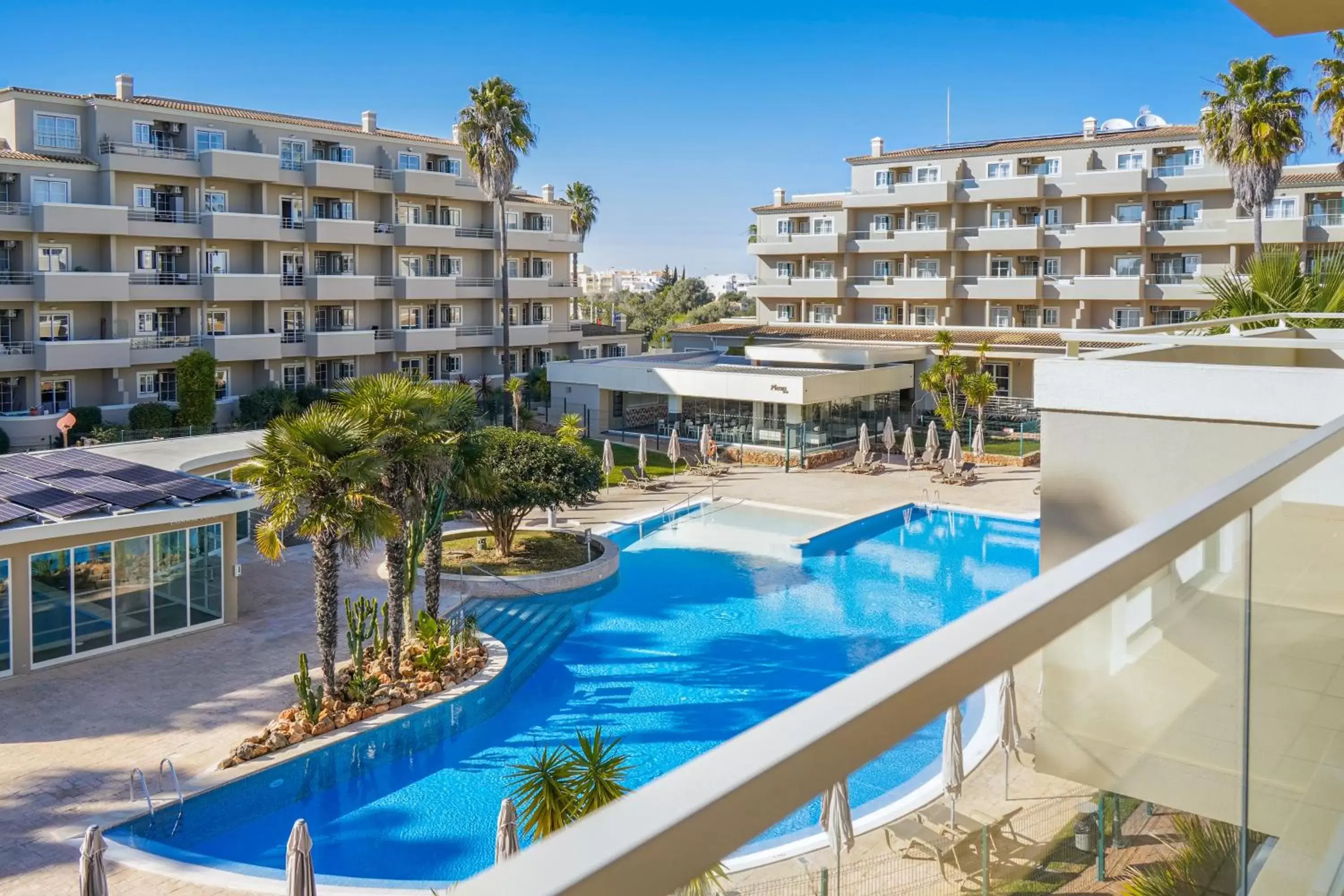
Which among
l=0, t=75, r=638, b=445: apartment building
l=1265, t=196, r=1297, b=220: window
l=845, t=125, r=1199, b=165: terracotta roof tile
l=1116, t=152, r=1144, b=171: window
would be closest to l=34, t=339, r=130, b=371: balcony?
l=0, t=75, r=638, b=445: apartment building

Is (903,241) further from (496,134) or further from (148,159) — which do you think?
(148,159)

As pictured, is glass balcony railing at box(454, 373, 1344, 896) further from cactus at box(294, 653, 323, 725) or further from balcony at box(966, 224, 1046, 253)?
balcony at box(966, 224, 1046, 253)

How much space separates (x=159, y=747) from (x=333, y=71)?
7290cm

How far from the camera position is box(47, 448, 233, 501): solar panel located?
20.5 meters

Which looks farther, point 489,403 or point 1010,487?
point 489,403

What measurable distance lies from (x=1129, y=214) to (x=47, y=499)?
149 ft

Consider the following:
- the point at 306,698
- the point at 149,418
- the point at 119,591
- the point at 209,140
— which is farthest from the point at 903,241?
the point at 306,698

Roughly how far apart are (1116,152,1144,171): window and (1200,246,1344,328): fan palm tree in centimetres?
3573

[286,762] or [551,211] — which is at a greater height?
[551,211]

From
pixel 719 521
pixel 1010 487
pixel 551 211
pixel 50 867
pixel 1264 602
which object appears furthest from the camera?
pixel 551 211

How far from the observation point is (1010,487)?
34.4m

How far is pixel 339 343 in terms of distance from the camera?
153ft

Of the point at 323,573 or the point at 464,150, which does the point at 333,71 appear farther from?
the point at 323,573

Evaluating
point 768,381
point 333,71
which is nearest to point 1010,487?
point 768,381
